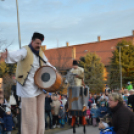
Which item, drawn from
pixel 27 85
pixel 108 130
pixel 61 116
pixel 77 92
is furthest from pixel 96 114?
pixel 27 85

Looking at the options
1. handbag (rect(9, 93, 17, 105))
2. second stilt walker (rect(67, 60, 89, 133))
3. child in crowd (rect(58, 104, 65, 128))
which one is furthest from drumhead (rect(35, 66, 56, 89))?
child in crowd (rect(58, 104, 65, 128))

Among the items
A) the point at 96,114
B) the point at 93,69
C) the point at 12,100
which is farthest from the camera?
the point at 93,69

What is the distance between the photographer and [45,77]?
3.44m

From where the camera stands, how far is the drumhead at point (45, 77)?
3.41 metres

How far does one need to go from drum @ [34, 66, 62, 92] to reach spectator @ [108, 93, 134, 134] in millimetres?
1073

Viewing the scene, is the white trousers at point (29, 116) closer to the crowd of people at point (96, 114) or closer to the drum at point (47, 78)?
the drum at point (47, 78)

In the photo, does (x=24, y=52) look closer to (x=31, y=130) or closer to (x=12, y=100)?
(x=31, y=130)

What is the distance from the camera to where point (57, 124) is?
961cm

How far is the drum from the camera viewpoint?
3398 mm

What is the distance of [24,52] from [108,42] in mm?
45192

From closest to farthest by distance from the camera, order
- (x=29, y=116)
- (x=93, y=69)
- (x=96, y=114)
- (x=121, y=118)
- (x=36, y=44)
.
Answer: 1. (x=29, y=116)
2. (x=36, y=44)
3. (x=121, y=118)
4. (x=96, y=114)
5. (x=93, y=69)

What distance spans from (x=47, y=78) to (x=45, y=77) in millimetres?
35

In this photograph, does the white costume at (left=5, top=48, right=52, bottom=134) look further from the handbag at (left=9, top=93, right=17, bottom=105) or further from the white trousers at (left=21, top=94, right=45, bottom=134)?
the handbag at (left=9, top=93, right=17, bottom=105)

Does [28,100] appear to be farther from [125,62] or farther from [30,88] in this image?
[125,62]
